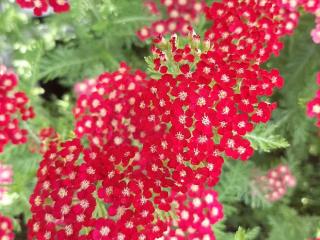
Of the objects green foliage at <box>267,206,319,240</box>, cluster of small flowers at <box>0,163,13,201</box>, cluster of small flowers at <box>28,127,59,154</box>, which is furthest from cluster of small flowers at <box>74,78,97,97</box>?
green foliage at <box>267,206,319,240</box>

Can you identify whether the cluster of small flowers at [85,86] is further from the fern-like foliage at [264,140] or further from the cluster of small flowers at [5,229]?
the fern-like foliage at [264,140]

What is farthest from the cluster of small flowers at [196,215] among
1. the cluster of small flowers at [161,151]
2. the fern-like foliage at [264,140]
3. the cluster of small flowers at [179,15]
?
the cluster of small flowers at [179,15]

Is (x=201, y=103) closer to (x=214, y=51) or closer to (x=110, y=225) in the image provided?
(x=214, y=51)

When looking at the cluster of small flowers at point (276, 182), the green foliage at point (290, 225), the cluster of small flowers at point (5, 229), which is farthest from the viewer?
the cluster of small flowers at point (276, 182)

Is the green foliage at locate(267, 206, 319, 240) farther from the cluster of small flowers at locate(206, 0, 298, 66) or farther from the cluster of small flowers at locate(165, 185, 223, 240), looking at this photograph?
the cluster of small flowers at locate(206, 0, 298, 66)

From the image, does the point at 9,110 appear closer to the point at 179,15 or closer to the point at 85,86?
the point at 85,86

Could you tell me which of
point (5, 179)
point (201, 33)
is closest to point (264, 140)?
point (201, 33)

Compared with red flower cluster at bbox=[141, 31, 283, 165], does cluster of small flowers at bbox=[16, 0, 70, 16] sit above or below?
above
